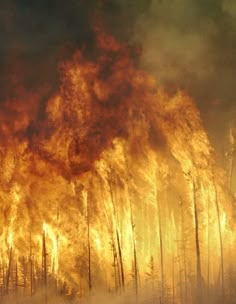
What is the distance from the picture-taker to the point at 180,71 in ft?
107

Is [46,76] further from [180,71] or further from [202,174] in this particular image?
[202,174]

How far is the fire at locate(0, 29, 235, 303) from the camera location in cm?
3030

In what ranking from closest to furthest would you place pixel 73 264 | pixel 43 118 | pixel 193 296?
pixel 193 296
pixel 73 264
pixel 43 118

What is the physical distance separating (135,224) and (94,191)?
3.28 meters

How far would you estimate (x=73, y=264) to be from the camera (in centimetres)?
3108

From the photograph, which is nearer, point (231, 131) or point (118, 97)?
point (231, 131)

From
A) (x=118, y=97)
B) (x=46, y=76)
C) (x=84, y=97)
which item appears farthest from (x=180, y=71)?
(x=46, y=76)

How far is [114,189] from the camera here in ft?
104

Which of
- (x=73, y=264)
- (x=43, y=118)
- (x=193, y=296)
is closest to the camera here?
(x=193, y=296)

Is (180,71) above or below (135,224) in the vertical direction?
above

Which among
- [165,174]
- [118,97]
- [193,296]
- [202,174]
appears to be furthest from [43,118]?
[193,296]

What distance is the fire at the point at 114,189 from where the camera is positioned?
30297 millimetres

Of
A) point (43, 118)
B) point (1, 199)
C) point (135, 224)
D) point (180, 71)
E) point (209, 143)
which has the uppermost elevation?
point (180, 71)

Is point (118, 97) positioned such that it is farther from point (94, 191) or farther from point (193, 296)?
point (193, 296)
